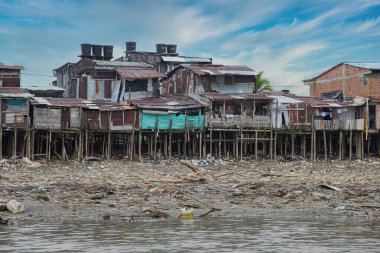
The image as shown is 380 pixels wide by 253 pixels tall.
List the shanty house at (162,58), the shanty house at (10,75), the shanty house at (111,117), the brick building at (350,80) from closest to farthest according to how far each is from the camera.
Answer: the shanty house at (111,117) < the shanty house at (10,75) < the brick building at (350,80) < the shanty house at (162,58)

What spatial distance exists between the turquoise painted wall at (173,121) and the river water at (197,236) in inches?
836

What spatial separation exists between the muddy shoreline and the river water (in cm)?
121

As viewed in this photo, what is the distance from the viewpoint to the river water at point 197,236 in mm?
12156

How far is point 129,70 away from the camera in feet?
142

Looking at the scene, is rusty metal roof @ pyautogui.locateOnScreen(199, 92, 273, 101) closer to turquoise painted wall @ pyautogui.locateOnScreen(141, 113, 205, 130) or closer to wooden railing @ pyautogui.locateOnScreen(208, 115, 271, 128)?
wooden railing @ pyautogui.locateOnScreen(208, 115, 271, 128)

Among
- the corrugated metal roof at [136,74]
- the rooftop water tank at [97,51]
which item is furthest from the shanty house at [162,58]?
the corrugated metal roof at [136,74]

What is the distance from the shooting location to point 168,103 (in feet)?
125

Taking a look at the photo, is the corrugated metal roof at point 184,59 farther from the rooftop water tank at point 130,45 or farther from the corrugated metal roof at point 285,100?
the corrugated metal roof at point 285,100

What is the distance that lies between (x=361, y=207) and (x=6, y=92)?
74.9 ft

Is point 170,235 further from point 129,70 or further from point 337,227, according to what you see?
point 129,70

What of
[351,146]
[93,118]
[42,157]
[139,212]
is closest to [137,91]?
[93,118]

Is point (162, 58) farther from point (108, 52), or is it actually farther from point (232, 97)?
point (232, 97)

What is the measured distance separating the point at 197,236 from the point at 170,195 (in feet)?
21.4

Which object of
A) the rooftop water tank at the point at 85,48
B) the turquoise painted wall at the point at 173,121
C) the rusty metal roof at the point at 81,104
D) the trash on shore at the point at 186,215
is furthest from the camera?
the rooftop water tank at the point at 85,48
